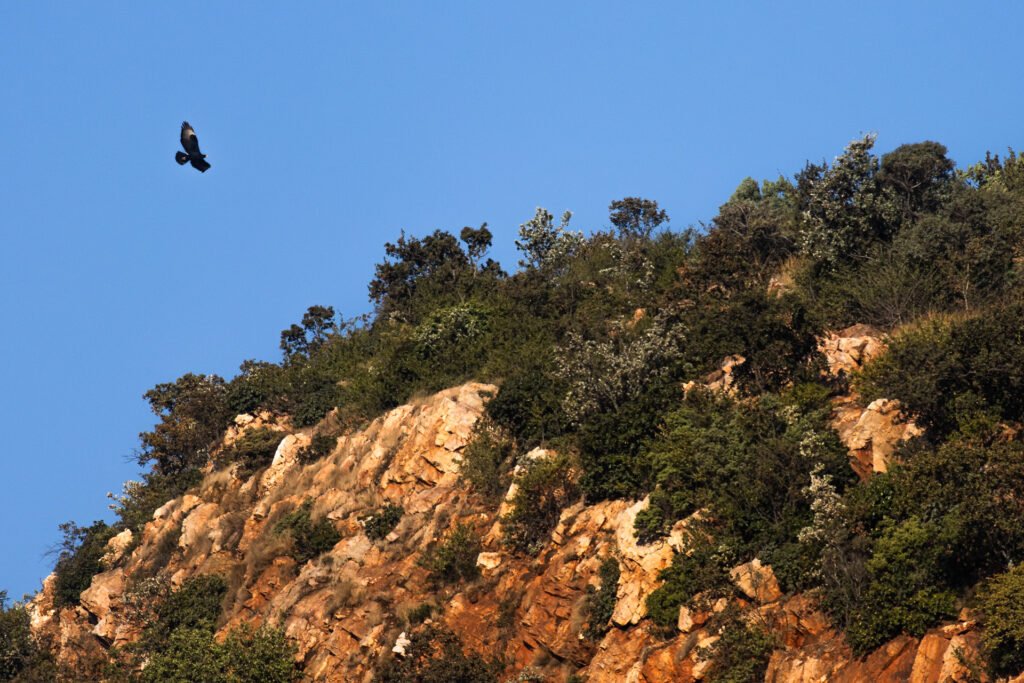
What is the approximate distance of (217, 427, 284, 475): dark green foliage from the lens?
59531mm

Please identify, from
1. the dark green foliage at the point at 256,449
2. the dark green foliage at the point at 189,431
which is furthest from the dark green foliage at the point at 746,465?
the dark green foliage at the point at 189,431

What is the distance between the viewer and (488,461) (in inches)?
1827

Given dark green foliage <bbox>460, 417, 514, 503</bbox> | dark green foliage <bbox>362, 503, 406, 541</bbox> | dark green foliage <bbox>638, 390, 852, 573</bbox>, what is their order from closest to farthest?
dark green foliage <bbox>638, 390, 852, 573</bbox>
dark green foliage <bbox>460, 417, 514, 503</bbox>
dark green foliage <bbox>362, 503, 406, 541</bbox>

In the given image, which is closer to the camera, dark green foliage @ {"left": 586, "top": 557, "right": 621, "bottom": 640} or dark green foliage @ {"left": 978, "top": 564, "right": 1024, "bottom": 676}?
dark green foliage @ {"left": 978, "top": 564, "right": 1024, "bottom": 676}

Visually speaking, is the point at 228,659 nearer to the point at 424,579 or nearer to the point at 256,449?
the point at 424,579

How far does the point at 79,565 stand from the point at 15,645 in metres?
5.21

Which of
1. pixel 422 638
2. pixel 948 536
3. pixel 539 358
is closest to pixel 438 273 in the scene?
pixel 539 358

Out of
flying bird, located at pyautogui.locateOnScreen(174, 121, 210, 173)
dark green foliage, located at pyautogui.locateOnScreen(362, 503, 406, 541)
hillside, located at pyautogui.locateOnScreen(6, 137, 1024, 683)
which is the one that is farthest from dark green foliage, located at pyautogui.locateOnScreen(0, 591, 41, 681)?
flying bird, located at pyautogui.locateOnScreen(174, 121, 210, 173)

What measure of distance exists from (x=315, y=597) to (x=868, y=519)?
21484 mm

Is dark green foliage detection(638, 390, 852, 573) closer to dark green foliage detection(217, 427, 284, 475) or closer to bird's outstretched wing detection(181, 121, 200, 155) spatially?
bird's outstretched wing detection(181, 121, 200, 155)

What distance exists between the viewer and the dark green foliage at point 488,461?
4609cm

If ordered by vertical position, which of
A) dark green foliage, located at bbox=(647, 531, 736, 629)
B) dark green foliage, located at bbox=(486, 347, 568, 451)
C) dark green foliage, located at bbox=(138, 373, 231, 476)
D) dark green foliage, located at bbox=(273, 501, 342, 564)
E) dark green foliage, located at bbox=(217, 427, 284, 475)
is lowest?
dark green foliage, located at bbox=(647, 531, 736, 629)

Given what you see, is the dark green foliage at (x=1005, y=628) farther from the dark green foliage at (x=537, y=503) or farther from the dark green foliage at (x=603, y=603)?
the dark green foliage at (x=537, y=503)

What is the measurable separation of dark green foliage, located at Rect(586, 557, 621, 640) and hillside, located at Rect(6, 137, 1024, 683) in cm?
7
